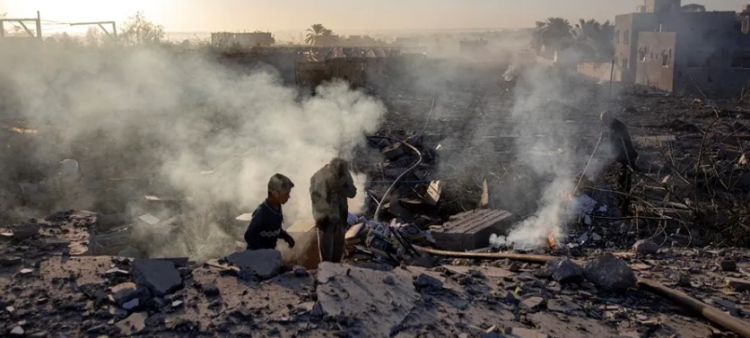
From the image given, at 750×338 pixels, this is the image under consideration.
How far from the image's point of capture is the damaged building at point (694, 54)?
88.4 ft

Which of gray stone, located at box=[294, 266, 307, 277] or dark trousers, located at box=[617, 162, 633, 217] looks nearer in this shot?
gray stone, located at box=[294, 266, 307, 277]

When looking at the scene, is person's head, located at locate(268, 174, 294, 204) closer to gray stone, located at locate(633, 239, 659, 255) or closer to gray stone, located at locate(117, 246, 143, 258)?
gray stone, located at locate(117, 246, 143, 258)

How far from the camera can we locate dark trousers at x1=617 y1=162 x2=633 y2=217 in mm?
7851

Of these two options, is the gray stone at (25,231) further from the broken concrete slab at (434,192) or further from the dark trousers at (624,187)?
the dark trousers at (624,187)

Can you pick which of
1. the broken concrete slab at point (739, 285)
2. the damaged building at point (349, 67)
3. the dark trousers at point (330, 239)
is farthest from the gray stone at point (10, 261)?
the damaged building at point (349, 67)

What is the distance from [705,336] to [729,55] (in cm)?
2911

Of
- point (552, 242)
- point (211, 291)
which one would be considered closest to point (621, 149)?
point (552, 242)

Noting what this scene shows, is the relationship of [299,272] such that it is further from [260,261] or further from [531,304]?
[531,304]

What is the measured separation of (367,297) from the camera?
164 inches

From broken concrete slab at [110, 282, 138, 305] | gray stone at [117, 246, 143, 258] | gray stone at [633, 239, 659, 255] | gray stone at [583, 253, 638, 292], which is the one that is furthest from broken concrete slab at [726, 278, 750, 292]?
gray stone at [117, 246, 143, 258]

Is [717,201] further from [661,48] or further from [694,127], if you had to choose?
[661,48]

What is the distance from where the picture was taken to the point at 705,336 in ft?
12.5

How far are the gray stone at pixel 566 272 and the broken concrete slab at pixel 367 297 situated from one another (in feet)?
3.81

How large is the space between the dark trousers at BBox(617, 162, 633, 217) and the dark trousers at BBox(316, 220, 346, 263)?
13.5 feet
